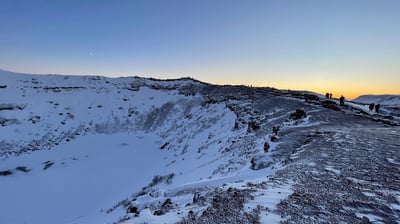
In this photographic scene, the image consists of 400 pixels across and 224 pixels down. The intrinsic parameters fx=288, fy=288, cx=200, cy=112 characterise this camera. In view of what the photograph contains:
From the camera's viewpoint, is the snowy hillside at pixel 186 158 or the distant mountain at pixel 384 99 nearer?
the snowy hillside at pixel 186 158

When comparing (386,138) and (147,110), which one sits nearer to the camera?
Result: (386,138)

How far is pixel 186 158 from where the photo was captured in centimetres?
2281

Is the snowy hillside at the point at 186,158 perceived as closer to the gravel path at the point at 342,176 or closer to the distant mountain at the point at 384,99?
the gravel path at the point at 342,176

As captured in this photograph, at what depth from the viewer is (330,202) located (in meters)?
6.91

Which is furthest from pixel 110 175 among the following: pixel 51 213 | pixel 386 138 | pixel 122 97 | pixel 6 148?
pixel 122 97

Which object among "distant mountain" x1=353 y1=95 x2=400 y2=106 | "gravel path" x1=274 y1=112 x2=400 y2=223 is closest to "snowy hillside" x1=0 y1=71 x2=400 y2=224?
"gravel path" x1=274 y1=112 x2=400 y2=223

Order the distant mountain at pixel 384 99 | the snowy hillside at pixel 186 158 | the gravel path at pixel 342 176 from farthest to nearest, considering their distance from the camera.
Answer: the distant mountain at pixel 384 99, the snowy hillside at pixel 186 158, the gravel path at pixel 342 176

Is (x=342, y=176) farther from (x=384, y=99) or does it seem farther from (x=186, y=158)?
(x=384, y=99)

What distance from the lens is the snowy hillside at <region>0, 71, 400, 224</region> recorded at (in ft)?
24.1

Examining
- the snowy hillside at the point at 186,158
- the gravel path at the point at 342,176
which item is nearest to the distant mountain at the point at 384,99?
the snowy hillside at the point at 186,158

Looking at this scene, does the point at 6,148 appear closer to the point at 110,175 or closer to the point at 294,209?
the point at 110,175

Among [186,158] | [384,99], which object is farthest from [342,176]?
[384,99]

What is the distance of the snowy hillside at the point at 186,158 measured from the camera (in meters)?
7.35

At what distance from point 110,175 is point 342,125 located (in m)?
18.4
